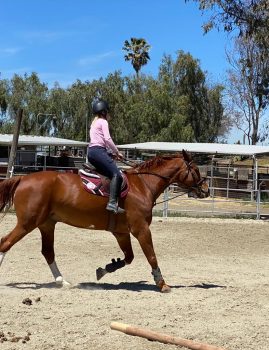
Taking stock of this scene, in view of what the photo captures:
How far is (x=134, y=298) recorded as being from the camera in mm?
6578

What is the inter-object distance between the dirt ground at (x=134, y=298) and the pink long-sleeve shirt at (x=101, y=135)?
5.95 ft

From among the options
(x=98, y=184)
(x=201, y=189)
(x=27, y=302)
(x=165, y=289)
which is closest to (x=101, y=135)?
(x=98, y=184)

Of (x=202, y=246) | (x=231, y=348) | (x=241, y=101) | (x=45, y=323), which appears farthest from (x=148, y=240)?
(x=241, y=101)

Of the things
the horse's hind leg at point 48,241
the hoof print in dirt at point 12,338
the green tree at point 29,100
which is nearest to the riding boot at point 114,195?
the horse's hind leg at point 48,241

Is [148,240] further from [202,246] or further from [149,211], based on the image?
[202,246]

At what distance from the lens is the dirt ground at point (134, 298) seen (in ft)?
16.3

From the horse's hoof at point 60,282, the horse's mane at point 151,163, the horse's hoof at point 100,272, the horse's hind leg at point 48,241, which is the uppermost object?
the horse's mane at point 151,163

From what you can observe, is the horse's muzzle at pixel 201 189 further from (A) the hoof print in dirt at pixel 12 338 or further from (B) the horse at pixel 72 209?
(A) the hoof print in dirt at pixel 12 338

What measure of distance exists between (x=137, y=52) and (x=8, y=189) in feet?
191

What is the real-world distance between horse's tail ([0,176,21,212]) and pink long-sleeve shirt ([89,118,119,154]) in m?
1.11

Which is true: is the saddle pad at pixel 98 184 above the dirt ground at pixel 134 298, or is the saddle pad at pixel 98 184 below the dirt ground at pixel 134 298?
above

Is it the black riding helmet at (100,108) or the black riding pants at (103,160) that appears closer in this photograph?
the black riding pants at (103,160)

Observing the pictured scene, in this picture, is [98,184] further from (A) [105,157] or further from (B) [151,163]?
(B) [151,163]

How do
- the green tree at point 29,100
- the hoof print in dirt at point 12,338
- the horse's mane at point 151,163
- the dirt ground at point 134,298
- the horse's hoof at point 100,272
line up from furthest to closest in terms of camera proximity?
the green tree at point 29,100 < the horse's mane at point 151,163 < the horse's hoof at point 100,272 < the dirt ground at point 134,298 < the hoof print in dirt at point 12,338
